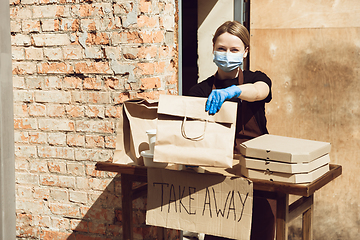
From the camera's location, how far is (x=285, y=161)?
5.02 ft

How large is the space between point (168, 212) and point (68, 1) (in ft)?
4.78

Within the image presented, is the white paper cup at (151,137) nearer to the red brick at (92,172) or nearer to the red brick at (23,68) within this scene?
the red brick at (92,172)

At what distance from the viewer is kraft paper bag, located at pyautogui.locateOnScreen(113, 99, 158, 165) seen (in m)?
1.89

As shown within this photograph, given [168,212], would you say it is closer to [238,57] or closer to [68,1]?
[238,57]

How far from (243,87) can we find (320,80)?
1191mm

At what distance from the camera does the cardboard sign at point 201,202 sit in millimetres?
1636

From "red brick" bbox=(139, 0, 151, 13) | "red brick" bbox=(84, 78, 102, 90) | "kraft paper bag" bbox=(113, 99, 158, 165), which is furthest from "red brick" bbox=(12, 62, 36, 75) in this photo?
"kraft paper bag" bbox=(113, 99, 158, 165)

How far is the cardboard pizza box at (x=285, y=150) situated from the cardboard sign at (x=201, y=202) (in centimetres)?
13

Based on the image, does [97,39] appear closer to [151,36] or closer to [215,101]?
[151,36]

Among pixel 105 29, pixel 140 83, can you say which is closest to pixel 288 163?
pixel 140 83

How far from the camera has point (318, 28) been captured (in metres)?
2.71

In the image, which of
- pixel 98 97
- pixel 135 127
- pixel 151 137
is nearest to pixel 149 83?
pixel 98 97

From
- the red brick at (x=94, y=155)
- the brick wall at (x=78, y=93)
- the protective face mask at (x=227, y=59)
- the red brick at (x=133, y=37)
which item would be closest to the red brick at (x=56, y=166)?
the brick wall at (x=78, y=93)

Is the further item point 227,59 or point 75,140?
point 75,140
